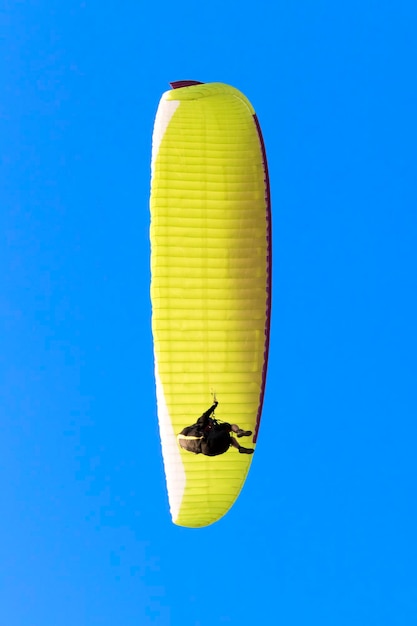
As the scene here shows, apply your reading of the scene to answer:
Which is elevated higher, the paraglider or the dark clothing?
the paraglider

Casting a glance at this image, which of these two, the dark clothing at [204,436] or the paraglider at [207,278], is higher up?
the paraglider at [207,278]

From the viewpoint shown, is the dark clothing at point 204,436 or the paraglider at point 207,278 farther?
the dark clothing at point 204,436

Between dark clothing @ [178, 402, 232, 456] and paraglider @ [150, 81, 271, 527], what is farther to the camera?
dark clothing @ [178, 402, 232, 456]

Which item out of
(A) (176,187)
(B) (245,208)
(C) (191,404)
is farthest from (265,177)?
(C) (191,404)
